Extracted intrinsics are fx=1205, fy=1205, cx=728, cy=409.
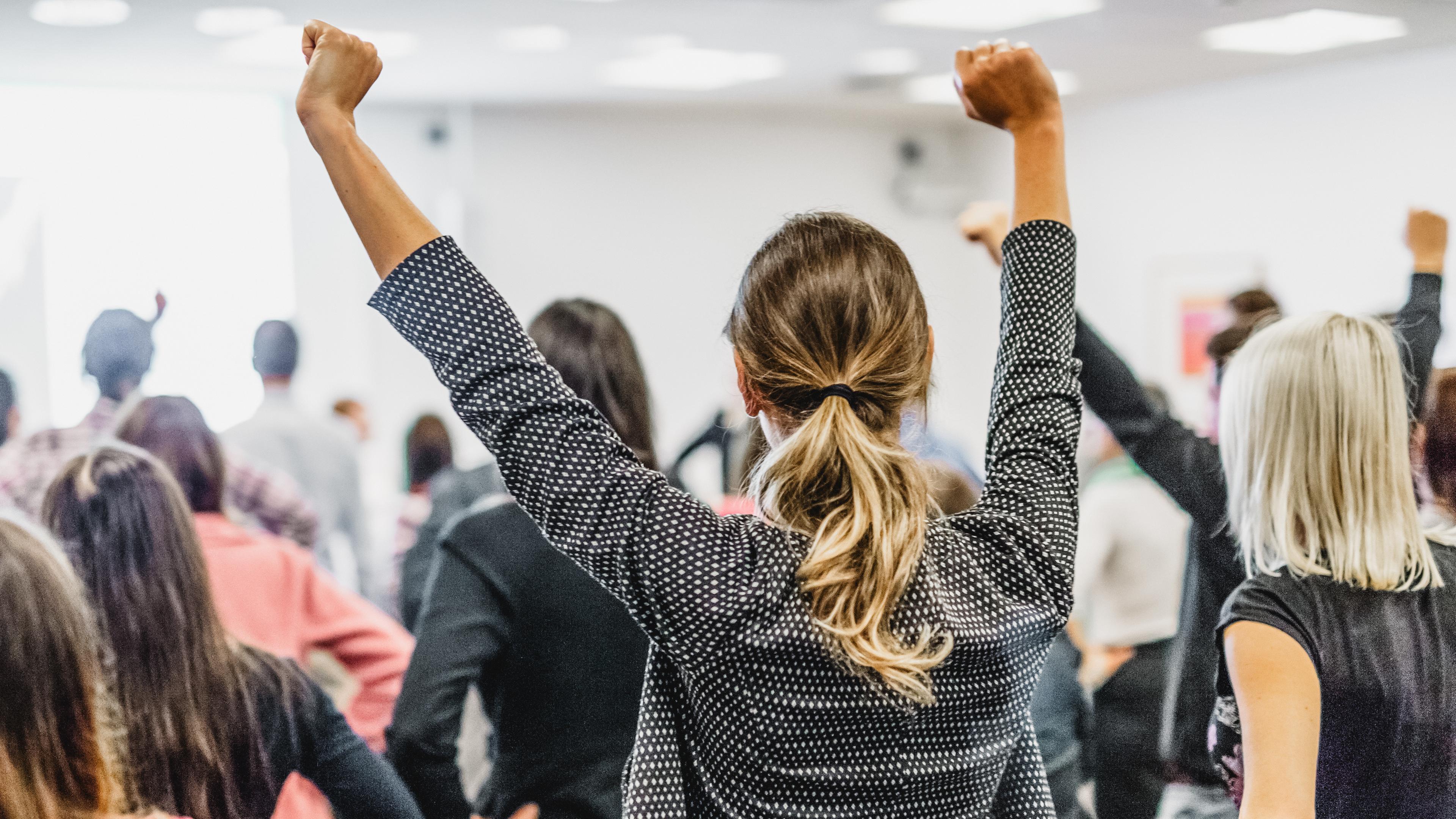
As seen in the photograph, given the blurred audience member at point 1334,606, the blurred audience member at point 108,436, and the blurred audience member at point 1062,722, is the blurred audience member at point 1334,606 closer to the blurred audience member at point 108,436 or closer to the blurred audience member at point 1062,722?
the blurred audience member at point 1062,722

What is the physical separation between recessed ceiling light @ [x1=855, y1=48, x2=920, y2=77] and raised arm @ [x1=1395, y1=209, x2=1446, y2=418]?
4134mm

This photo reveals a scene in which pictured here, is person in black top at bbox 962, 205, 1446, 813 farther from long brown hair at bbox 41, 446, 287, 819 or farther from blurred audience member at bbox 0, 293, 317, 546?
blurred audience member at bbox 0, 293, 317, 546

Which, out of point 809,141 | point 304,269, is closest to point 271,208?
point 304,269

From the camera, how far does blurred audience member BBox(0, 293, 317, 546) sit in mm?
2320

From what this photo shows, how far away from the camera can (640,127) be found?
7.16 meters

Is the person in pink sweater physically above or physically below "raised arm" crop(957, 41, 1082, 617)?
below

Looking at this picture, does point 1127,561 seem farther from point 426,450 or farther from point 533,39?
point 533,39

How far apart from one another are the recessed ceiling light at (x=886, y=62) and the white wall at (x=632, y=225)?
3.79 feet

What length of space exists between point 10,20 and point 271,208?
69.8 inches

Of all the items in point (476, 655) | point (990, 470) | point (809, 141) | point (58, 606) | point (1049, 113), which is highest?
point (809, 141)

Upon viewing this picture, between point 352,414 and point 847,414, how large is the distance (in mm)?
5309

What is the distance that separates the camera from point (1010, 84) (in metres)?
1.02

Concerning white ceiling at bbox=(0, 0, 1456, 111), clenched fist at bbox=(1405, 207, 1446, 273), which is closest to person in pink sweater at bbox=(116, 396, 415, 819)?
clenched fist at bbox=(1405, 207, 1446, 273)

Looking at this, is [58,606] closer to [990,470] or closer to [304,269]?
[990,470]
